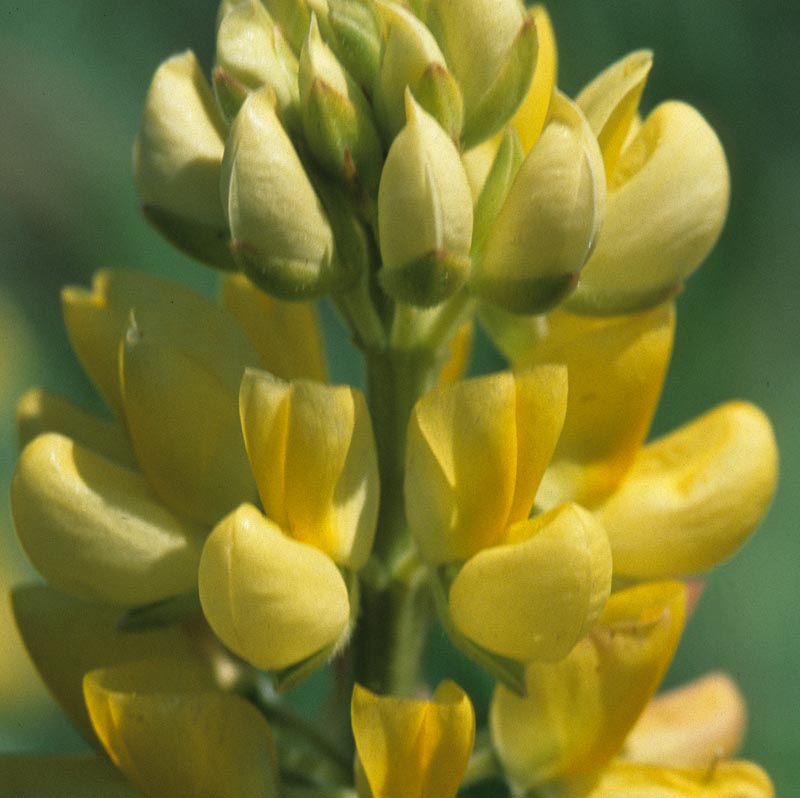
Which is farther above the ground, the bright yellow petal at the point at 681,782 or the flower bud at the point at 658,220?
the flower bud at the point at 658,220

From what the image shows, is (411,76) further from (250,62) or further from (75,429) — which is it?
(75,429)

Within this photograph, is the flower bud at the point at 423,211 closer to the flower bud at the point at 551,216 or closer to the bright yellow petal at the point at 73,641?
the flower bud at the point at 551,216

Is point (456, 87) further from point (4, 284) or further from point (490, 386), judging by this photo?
point (4, 284)

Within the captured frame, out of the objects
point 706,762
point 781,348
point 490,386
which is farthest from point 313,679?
point 490,386

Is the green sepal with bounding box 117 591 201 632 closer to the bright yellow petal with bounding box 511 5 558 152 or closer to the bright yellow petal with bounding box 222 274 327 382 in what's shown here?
the bright yellow petal with bounding box 222 274 327 382

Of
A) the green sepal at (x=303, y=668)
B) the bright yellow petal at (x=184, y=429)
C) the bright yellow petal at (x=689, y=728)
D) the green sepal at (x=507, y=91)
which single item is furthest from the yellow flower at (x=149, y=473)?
the bright yellow petal at (x=689, y=728)

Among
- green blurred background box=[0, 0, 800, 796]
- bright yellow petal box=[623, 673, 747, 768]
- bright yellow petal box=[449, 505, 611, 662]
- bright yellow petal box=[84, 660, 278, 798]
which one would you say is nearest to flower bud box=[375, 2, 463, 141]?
bright yellow petal box=[449, 505, 611, 662]
